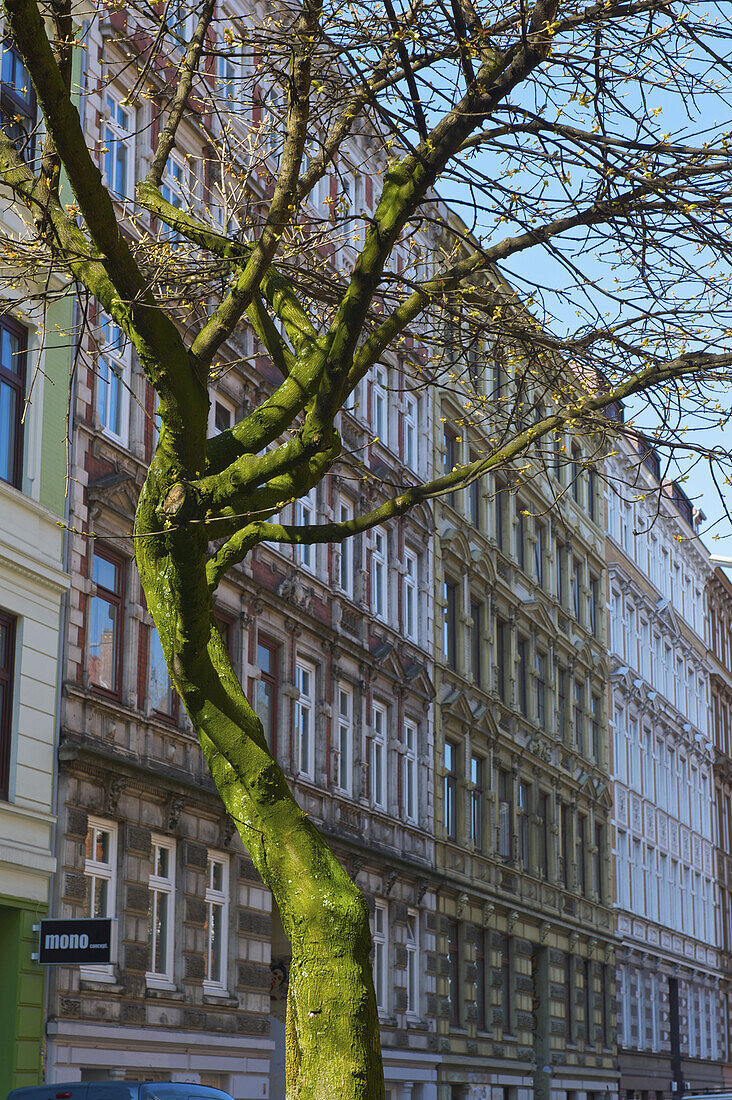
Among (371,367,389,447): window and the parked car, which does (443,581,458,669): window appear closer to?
(371,367,389,447): window

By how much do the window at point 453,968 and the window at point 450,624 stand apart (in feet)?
17.9

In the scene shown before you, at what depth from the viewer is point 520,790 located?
126 ft

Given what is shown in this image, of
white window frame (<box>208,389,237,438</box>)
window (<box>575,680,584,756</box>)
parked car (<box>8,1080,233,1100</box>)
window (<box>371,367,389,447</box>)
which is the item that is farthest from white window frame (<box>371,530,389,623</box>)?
parked car (<box>8,1080,233,1100</box>)

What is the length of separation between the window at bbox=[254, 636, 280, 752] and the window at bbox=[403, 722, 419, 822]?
6221mm

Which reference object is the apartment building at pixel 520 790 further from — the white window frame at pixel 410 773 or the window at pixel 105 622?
the window at pixel 105 622

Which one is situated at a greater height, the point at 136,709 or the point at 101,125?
the point at 101,125

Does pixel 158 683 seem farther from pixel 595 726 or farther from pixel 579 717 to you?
pixel 595 726

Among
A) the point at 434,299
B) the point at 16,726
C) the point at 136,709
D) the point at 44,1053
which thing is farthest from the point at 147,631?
the point at 434,299

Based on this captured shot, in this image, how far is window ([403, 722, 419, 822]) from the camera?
31.1m

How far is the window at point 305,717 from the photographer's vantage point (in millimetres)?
26172

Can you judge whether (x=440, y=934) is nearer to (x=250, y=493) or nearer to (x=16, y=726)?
(x=16, y=726)

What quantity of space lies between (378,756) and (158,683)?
944cm

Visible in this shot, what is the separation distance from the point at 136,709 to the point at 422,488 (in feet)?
35.3

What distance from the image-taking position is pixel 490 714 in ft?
118
